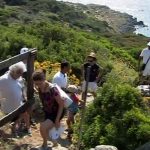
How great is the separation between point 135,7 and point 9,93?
132m

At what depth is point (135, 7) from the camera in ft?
451

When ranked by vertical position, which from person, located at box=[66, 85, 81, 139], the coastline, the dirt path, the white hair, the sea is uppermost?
the white hair

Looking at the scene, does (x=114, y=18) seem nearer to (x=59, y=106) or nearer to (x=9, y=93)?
(x=9, y=93)

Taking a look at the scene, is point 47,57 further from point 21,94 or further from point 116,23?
point 116,23

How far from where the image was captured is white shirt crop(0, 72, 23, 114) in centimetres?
752

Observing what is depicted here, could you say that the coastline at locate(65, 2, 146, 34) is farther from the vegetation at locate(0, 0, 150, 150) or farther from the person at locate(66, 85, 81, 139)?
the person at locate(66, 85, 81, 139)

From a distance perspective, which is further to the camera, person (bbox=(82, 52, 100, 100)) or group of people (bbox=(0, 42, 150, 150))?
person (bbox=(82, 52, 100, 100))

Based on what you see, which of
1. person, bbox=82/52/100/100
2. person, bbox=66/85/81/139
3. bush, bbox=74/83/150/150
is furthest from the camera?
person, bbox=82/52/100/100

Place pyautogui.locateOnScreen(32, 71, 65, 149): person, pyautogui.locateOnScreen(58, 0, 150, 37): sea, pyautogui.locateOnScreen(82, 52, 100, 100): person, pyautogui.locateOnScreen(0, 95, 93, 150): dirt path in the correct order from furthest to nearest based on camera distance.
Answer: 1. pyautogui.locateOnScreen(58, 0, 150, 37): sea
2. pyautogui.locateOnScreen(82, 52, 100, 100): person
3. pyautogui.locateOnScreen(0, 95, 93, 150): dirt path
4. pyautogui.locateOnScreen(32, 71, 65, 149): person

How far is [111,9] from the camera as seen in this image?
141 m

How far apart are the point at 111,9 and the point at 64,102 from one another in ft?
446

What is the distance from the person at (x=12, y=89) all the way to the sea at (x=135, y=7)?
354ft

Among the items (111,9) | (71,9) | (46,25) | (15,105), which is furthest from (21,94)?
(111,9)

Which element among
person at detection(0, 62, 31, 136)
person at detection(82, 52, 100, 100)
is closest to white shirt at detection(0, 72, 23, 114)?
person at detection(0, 62, 31, 136)
